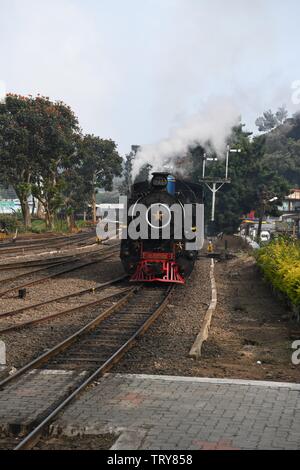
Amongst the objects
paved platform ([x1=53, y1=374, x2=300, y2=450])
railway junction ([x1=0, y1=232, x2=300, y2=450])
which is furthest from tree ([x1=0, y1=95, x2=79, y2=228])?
A: paved platform ([x1=53, y1=374, x2=300, y2=450])

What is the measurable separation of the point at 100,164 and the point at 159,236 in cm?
4482

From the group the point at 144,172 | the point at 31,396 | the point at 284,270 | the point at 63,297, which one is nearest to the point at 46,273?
the point at 63,297

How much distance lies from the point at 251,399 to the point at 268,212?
114ft

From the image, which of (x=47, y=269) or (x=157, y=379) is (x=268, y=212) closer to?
(x=47, y=269)

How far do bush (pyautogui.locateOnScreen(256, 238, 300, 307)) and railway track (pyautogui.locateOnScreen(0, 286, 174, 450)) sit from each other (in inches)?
111

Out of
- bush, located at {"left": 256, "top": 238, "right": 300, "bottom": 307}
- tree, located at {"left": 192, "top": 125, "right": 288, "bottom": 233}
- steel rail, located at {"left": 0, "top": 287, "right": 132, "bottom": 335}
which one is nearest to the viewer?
steel rail, located at {"left": 0, "top": 287, "right": 132, "bottom": 335}

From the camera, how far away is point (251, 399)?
6566mm

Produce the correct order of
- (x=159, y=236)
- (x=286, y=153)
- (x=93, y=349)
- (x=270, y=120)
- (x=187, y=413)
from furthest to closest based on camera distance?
1. (x=270, y=120)
2. (x=286, y=153)
3. (x=159, y=236)
4. (x=93, y=349)
5. (x=187, y=413)

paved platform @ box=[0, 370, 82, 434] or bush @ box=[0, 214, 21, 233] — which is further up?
bush @ box=[0, 214, 21, 233]

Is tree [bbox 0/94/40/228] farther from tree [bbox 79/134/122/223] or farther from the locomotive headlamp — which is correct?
the locomotive headlamp

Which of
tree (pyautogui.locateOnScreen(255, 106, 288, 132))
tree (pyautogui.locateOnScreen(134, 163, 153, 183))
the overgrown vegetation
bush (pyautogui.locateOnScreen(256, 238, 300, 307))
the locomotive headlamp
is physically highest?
tree (pyautogui.locateOnScreen(255, 106, 288, 132))

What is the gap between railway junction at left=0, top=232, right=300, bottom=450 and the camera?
554 cm

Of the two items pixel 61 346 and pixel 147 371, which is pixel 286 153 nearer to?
pixel 61 346

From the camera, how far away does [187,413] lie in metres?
6.06
